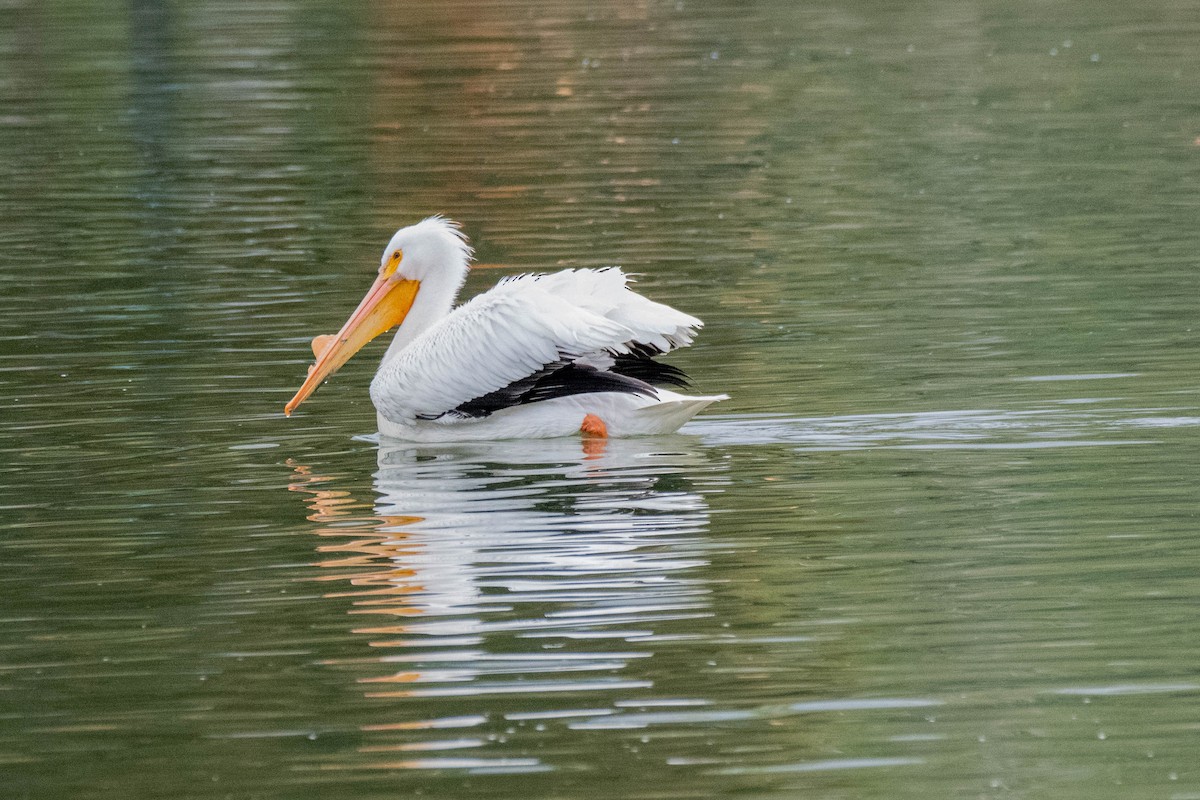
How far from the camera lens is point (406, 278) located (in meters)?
10.5

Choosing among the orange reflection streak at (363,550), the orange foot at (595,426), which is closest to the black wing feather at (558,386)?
the orange foot at (595,426)

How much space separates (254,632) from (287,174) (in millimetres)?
13605

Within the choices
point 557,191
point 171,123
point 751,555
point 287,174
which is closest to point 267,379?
point 751,555

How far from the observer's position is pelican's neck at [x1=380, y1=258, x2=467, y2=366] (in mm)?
10422

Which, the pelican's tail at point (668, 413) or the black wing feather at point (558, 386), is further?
the black wing feather at point (558, 386)

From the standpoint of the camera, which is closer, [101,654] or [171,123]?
[101,654]

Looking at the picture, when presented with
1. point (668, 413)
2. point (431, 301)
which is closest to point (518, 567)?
point (668, 413)

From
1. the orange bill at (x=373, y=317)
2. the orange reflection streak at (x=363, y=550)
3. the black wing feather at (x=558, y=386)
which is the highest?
the orange bill at (x=373, y=317)

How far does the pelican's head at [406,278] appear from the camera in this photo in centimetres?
1041

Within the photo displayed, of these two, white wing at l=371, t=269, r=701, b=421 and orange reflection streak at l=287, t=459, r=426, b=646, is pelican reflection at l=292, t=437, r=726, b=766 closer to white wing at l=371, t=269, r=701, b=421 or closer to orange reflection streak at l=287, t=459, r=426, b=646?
orange reflection streak at l=287, t=459, r=426, b=646

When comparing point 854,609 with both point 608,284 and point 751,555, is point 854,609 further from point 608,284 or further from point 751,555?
point 608,284

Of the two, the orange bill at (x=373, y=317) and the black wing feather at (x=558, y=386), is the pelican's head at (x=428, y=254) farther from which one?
the black wing feather at (x=558, y=386)

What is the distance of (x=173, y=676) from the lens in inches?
250

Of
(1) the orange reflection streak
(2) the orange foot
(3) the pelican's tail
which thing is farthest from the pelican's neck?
(1) the orange reflection streak
